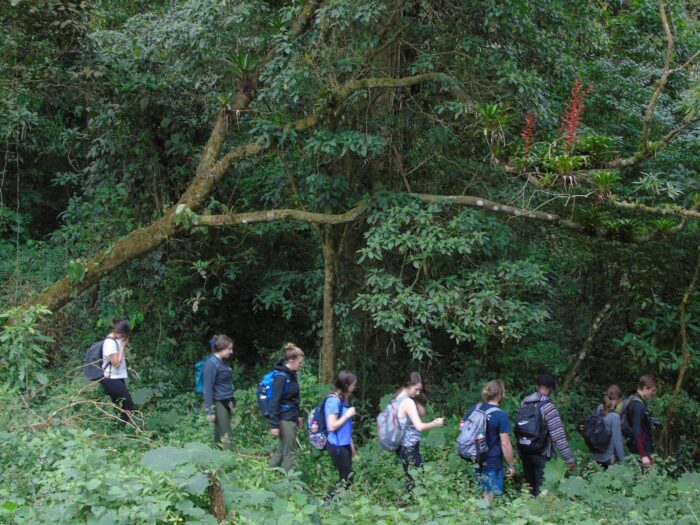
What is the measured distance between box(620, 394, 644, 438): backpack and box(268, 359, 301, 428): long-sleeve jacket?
127 inches

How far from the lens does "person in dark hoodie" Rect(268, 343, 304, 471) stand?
5926mm

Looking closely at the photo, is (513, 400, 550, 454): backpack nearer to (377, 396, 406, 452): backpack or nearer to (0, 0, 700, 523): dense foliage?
(0, 0, 700, 523): dense foliage

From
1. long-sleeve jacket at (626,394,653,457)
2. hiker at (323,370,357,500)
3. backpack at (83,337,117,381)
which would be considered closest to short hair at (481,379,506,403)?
hiker at (323,370,357,500)

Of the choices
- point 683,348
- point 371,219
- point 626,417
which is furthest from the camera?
point 683,348

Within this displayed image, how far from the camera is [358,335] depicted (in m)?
9.02

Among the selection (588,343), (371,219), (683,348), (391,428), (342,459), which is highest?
(371,219)

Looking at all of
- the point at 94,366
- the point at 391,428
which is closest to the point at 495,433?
the point at 391,428

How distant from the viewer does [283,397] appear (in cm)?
595

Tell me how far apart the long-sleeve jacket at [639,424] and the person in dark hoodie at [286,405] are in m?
3.21

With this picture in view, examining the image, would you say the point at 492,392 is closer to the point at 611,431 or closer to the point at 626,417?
the point at 611,431

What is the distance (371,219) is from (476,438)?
267cm

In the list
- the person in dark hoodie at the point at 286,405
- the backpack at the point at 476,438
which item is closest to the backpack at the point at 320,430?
the person in dark hoodie at the point at 286,405

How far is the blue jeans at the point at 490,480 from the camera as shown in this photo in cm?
593

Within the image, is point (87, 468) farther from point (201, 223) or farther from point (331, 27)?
point (331, 27)
